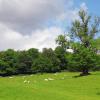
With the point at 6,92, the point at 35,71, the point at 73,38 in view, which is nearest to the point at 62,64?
the point at 35,71

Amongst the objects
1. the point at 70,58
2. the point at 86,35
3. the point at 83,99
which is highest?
the point at 86,35

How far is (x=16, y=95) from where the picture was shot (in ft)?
121

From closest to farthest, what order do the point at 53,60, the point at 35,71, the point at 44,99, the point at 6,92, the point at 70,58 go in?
the point at 44,99 < the point at 6,92 < the point at 70,58 < the point at 35,71 < the point at 53,60

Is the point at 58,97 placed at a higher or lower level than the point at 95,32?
lower

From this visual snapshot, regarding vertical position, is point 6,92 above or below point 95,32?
below

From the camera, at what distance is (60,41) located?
85.3 metres

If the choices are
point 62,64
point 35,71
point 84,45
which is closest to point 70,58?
point 84,45

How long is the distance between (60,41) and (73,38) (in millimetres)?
3057

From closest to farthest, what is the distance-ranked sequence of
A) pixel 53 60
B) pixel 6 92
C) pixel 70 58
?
pixel 6 92, pixel 70 58, pixel 53 60

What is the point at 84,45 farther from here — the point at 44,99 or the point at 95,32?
the point at 44,99

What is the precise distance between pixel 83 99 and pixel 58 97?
2.55 meters

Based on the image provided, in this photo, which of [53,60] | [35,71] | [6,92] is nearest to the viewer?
[6,92]

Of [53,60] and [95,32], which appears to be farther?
[53,60]

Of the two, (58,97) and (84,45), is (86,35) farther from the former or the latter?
(58,97)
